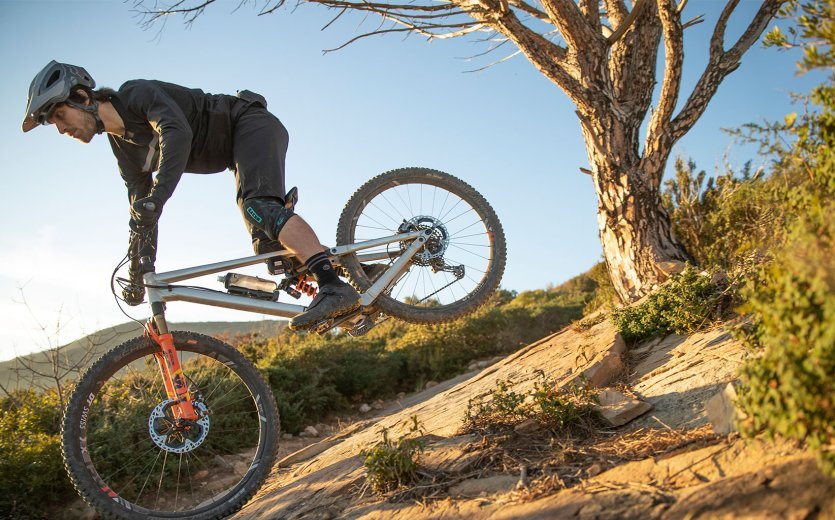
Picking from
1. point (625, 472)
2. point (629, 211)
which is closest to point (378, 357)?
point (629, 211)

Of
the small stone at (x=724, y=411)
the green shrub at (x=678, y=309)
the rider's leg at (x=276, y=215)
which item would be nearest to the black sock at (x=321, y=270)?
the rider's leg at (x=276, y=215)

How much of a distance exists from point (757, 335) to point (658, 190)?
349 centimetres

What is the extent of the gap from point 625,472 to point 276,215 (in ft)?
8.41

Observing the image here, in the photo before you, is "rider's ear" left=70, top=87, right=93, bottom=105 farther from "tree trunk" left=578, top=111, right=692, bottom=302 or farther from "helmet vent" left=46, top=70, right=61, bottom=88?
"tree trunk" left=578, top=111, right=692, bottom=302

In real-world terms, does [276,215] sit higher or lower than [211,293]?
higher

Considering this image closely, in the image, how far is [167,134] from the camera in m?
3.64

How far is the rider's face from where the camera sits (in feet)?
12.3

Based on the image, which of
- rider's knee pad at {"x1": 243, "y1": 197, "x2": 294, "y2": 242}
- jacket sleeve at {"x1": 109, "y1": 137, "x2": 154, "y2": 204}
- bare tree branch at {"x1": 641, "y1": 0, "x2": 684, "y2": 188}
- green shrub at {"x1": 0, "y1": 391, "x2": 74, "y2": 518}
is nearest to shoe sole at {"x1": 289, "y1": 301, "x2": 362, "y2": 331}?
rider's knee pad at {"x1": 243, "y1": 197, "x2": 294, "y2": 242}

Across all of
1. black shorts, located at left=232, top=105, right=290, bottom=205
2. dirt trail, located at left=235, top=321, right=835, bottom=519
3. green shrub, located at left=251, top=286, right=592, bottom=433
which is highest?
black shorts, located at left=232, top=105, right=290, bottom=205

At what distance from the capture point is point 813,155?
2643 millimetres

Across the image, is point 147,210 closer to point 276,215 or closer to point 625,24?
point 276,215

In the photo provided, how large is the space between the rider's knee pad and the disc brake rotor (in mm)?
1222

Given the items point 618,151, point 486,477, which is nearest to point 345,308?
point 486,477

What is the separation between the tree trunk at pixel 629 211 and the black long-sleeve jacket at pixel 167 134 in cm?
357
